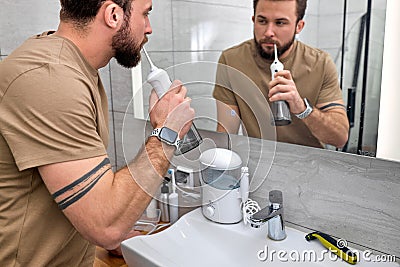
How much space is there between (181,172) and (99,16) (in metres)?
0.62

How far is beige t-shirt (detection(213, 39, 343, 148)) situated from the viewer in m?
1.03

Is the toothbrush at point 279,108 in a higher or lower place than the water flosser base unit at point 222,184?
higher

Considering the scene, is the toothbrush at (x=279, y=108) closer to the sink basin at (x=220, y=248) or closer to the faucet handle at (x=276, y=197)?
the faucet handle at (x=276, y=197)

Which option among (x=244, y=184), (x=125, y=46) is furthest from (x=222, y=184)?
(x=125, y=46)

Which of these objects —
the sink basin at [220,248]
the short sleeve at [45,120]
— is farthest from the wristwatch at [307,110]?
the short sleeve at [45,120]

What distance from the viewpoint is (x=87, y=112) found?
2.65ft

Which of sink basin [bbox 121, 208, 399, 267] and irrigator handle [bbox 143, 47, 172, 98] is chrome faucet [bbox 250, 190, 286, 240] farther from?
irrigator handle [bbox 143, 47, 172, 98]

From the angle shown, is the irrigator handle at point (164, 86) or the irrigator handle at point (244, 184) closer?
the irrigator handle at point (164, 86)

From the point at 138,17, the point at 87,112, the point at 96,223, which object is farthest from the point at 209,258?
the point at 138,17

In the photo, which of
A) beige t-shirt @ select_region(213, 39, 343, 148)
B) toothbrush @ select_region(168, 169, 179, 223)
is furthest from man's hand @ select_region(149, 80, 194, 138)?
toothbrush @ select_region(168, 169, 179, 223)

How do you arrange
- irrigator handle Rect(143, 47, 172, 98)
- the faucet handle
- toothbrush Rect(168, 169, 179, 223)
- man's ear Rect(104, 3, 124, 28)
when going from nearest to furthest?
man's ear Rect(104, 3, 124, 28)
irrigator handle Rect(143, 47, 172, 98)
the faucet handle
toothbrush Rect(168, 169, 179, 223)

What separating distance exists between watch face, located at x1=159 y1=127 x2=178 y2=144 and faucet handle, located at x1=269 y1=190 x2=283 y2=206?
375 millimetres

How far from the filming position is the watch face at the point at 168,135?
36.0 inches

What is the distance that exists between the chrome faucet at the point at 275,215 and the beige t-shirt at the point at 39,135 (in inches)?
19.8
